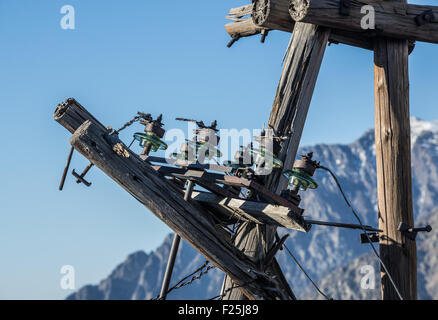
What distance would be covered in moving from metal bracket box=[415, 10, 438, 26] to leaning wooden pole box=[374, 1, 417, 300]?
13.6 inches

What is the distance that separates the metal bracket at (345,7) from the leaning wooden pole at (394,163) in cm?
73

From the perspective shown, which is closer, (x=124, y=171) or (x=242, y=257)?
(x=124, y=171)

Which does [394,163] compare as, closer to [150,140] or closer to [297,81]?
[297,81]

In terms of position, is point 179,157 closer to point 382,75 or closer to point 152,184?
point 152,184

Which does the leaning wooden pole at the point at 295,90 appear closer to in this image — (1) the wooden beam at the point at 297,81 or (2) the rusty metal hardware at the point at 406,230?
(1) the wooden beam at the point at 297,81

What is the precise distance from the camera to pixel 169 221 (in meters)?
6.80

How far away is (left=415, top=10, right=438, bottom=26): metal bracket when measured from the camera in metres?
9.23

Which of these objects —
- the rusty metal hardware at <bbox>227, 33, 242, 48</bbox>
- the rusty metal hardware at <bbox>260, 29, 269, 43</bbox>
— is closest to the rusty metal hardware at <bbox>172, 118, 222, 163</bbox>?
the rusty metal hardware at <bbox>260, 29, 269, 43</bbox>

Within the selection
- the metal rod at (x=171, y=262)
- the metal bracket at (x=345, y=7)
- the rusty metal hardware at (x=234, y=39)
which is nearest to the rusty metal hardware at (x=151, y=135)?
the metal rod at (x=171, y=262)

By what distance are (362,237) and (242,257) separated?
8.05 feet

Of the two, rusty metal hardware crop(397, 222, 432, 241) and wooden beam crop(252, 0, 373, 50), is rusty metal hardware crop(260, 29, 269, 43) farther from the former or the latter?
rusty metal hardware crop(397, 222, 432, 241)
